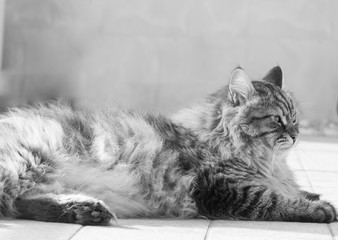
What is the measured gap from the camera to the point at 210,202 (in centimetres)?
377

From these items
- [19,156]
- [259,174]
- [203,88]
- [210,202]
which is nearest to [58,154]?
[19,156]

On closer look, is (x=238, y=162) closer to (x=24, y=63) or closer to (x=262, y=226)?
(x=262, y=226)

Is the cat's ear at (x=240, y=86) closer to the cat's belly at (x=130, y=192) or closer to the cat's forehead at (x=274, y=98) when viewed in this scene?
the cat's forehead at (x=274, y=98)

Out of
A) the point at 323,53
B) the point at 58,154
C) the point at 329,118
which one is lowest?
the point at 329,118

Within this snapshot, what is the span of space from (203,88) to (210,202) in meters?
6.26

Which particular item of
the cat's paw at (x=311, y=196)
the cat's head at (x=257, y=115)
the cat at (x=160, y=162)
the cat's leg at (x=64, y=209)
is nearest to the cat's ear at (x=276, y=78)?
the cat at (x=160, y=162)

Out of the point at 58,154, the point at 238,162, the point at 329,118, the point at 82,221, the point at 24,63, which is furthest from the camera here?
the point at 24,63

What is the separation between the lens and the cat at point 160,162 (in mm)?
3500

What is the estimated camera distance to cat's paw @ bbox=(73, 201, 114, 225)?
3.38 metres

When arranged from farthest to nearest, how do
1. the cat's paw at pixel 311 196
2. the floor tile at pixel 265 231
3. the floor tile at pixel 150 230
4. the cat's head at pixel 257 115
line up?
the cat's paw at pixel 311 196, the cat's head at pixel 257 115, the floor tile at pixel 265 231, the floor tile at pixel 150 230

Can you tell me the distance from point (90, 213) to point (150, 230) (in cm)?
25

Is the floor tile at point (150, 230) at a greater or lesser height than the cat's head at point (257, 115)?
lesser

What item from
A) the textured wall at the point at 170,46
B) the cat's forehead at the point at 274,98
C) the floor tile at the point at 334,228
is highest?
the cat's forehead at the point at 274,98

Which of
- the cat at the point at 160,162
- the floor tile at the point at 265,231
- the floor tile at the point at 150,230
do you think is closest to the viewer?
the floor tile at the point at 150,230
